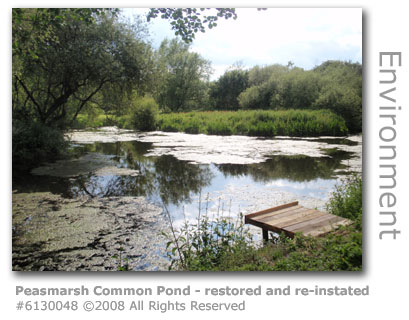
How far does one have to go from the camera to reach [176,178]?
6156mm

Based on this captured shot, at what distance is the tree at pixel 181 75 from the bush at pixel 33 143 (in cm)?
272

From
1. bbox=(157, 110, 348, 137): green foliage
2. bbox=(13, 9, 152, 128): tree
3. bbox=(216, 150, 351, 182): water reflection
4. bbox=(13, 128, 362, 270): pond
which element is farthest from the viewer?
bbox=(13, 9, 152, 128): tree

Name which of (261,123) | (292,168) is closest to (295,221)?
(292,168)

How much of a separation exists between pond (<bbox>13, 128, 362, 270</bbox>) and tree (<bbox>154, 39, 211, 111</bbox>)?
1.43 meters

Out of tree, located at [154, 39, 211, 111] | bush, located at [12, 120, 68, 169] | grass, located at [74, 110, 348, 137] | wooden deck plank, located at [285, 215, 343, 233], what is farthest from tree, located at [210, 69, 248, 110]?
bush, located at [12, 120, 68, 169]

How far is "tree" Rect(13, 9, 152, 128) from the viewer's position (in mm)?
6844

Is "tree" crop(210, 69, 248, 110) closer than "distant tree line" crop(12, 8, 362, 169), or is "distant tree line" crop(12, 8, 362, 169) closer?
"distant tree line" crop(12, 8, 362, 169)

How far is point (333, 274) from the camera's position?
2.86m

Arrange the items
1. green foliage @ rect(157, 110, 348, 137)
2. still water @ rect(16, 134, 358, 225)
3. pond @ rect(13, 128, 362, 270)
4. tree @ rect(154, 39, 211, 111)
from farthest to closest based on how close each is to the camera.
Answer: green foliage @ rect(157, 110, 348, 137) < tree @ rect(154, 39, 211, 111) < still water @ rect(16, 134, 358, 225) < pond @ rect(13, 128, 362, 270)

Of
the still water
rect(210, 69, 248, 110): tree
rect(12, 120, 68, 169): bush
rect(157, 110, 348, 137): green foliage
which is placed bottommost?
the still water

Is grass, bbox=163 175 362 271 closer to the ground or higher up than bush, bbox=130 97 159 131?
closer to the ground

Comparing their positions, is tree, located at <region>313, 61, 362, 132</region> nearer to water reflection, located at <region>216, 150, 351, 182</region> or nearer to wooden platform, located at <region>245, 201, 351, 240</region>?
wooden platform, located at <region>245, 201, 351, 240</region>

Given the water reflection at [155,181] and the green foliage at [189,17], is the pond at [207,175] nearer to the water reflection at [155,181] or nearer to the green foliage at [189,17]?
the water reflection at [155,181]
